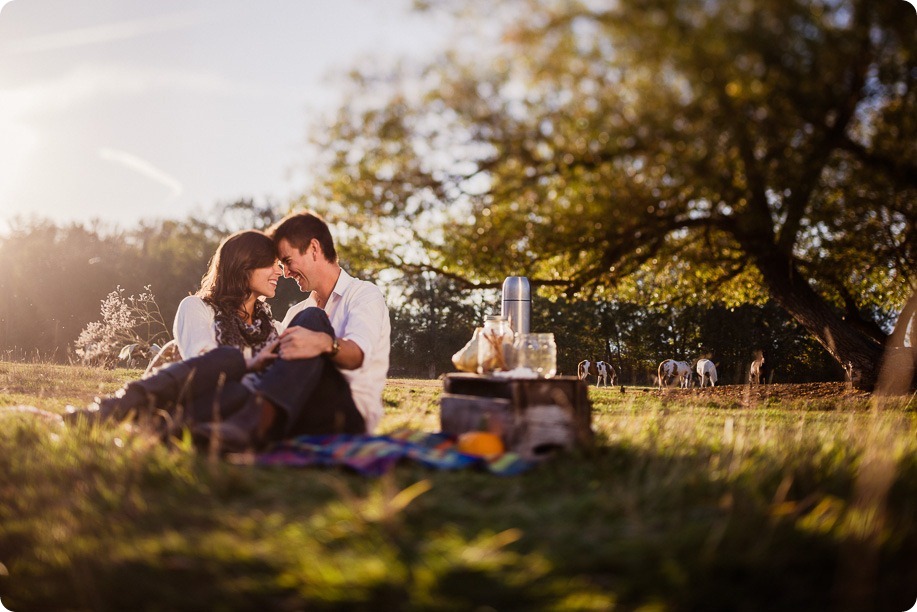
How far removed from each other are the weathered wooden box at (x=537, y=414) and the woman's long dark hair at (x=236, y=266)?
87.4 inches

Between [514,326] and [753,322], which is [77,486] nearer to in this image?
[514,326]

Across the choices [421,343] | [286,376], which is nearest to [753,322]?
[421,343]

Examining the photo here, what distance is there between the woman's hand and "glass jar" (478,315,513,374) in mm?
1459

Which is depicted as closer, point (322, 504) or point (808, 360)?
point (322, 504)

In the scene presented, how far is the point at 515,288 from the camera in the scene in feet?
19.9

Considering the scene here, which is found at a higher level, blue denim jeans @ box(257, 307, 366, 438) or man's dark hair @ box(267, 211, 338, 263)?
man's dark hair @ box(267, 211, 338, 263)

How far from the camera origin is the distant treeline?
28203 mm

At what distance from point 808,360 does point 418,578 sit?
29.8 metres

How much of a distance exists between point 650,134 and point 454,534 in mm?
2037

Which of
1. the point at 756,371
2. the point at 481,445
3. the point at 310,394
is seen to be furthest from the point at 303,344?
the point at 756,371

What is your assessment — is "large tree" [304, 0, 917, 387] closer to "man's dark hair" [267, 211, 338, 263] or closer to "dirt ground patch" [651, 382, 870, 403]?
"man's dark hair" [267, 211, 338, 263]

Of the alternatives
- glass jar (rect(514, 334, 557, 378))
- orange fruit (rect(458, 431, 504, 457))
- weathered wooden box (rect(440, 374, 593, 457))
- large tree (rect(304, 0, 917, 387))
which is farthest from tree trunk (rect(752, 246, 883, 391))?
orange fruit (rect(458, 431, 504, 457))

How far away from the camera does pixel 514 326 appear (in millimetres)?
6078

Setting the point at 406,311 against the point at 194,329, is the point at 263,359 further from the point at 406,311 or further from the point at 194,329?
the point at 406,311
